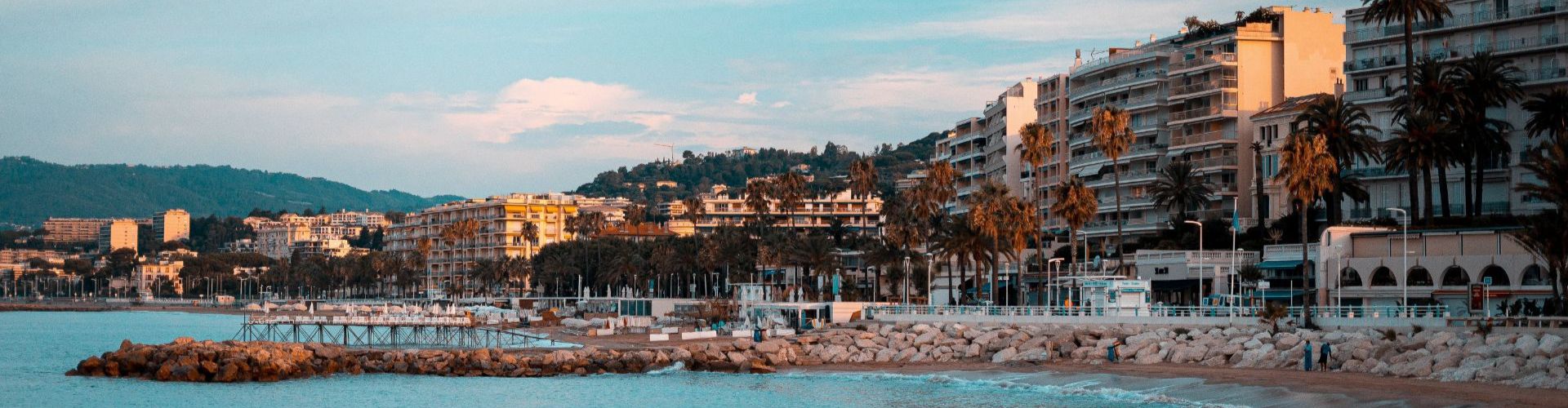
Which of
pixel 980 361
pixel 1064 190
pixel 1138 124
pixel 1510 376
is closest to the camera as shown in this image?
pixel 1510 376

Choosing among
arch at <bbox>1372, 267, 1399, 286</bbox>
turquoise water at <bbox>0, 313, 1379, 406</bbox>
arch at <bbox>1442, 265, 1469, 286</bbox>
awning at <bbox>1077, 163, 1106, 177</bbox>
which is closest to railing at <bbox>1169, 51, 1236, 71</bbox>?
awning at <bbox>1077, 163, 1106, 177</bbox>

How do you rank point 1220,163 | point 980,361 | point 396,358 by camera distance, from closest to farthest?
point 980,361 < point 396,358 < point 1220,163

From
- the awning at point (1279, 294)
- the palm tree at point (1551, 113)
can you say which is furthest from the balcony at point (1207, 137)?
the awning at point (1279, 294)

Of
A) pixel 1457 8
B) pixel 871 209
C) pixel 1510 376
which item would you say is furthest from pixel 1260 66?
pixel 871 209

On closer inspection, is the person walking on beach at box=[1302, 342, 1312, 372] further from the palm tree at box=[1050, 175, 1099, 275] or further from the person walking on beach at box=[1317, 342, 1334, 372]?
the palm tree at box=[1050, 175, 1099, 275]

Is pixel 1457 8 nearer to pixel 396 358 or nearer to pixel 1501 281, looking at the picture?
pixel 1501 281

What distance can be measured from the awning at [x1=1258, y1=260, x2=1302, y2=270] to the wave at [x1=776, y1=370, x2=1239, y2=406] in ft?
76.3

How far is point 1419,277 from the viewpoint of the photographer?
66.2m

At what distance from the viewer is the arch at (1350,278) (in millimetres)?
67375

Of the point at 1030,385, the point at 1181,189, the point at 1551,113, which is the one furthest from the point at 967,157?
the point at 1030,385

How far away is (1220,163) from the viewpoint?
95812 millimetres

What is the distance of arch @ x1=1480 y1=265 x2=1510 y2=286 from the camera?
208ft

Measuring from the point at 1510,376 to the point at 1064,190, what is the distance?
114ft

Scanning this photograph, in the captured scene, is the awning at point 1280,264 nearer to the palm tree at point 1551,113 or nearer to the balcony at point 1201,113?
the palm tree at point 1551,113
